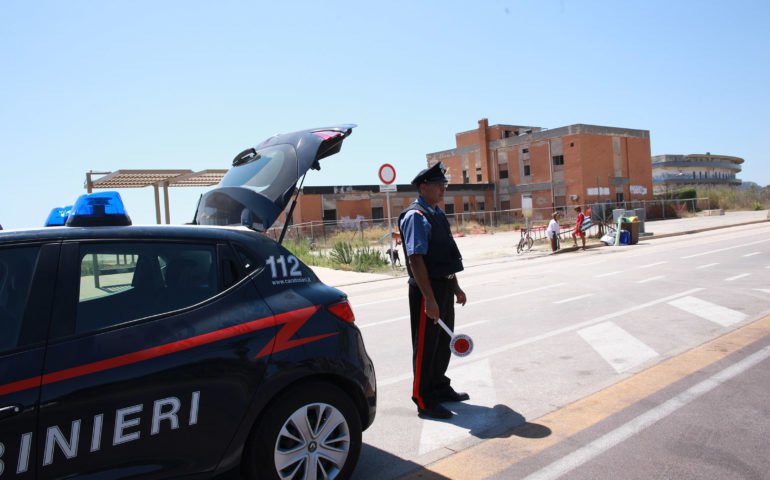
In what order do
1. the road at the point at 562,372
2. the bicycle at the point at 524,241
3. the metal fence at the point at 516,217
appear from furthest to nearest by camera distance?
the metal fence at the point at 516,217
the bicycle at the point at 524,241
the road at the point at 562,372

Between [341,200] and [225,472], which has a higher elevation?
[341,200]

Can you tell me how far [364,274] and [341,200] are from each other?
29.9 meters

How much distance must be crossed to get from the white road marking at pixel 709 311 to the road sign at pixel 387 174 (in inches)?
327

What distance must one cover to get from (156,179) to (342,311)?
408 inches

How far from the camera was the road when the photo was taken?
12.0 feet

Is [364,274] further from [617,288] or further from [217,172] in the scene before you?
[617,288]

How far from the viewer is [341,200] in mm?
45781

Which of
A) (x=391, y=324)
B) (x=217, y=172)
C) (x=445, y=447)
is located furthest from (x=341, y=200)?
(x=445, y=447)

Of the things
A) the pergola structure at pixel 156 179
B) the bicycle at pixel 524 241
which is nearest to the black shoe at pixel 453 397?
the pergola structure at pixel 156 179

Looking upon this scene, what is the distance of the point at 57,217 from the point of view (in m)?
3.10

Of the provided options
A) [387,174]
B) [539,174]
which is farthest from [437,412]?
[539,174]

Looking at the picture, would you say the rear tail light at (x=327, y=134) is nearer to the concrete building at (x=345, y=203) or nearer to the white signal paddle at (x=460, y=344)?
the white signal paddle at (x=460, y=344)

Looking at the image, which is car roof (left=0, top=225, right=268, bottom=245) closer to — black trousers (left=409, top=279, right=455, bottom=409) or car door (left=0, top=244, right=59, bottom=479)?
car door (left=0, top=244, right=59, bottom=479)

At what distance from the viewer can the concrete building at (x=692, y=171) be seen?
95.9m
